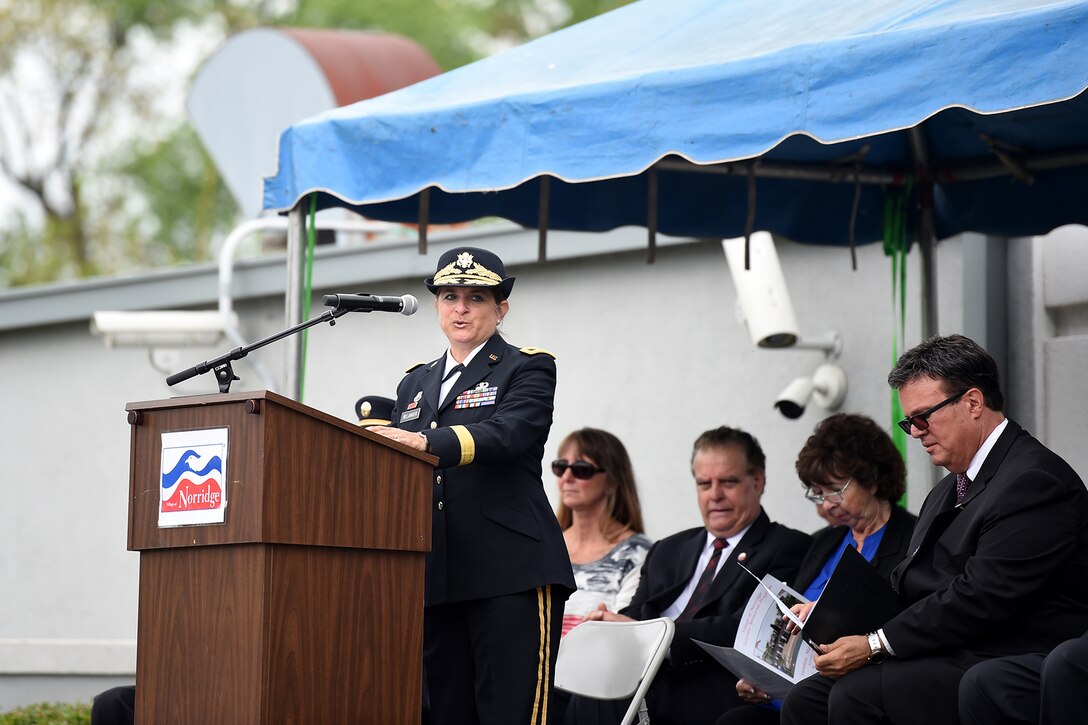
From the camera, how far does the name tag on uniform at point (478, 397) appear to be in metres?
4.29

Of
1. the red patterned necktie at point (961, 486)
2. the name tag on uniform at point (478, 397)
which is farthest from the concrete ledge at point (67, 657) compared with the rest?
the red patterned necktie at point (961, 486)

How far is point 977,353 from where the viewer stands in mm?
4082

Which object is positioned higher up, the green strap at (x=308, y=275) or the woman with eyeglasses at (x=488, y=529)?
the green strap at (x=308, y=275)

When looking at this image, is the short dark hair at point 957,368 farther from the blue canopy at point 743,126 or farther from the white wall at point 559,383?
the white wall at point 559,383

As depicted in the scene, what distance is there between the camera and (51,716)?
747cm

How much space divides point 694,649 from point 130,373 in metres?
5.49

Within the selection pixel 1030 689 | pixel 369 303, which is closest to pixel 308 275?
pixel 369 303

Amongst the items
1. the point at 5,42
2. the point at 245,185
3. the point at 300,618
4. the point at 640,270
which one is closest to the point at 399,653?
the point at 300,618

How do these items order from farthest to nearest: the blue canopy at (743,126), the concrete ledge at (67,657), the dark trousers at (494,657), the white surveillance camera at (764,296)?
the concrete ledge at (67,657) < the white surveillance camera at (764,296) < the dark trousers at (494,657) < the blue canopy at (743,126)

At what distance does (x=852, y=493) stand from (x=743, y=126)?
149 centimetres

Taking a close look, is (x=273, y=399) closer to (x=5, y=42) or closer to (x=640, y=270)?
(x=640, y=270)

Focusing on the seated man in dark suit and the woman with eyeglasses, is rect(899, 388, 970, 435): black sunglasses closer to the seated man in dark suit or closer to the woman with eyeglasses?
the woman with eyeglasses

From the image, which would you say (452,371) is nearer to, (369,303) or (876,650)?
(369,303)

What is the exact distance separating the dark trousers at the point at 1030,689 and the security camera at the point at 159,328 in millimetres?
6006
